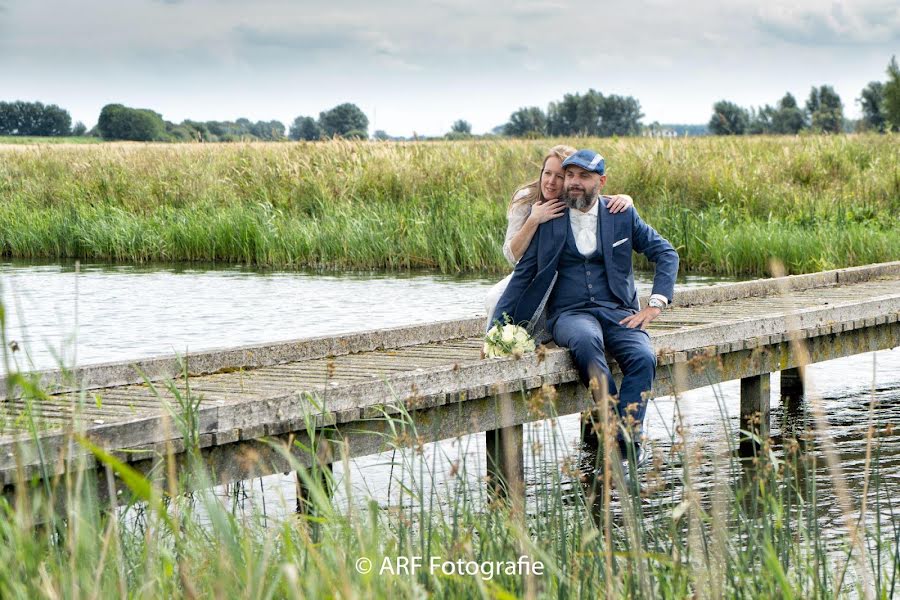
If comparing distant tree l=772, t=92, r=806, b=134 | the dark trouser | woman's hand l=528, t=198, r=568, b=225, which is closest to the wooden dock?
the dark trouser

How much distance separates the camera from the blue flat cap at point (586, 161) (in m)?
5.85

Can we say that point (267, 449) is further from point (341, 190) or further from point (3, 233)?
point (3, 233)

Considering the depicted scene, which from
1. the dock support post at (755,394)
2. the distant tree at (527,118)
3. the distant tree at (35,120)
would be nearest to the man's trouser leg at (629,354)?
the dock support post at (755,394)

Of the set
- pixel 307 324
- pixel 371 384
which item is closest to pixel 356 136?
pixel 307 324

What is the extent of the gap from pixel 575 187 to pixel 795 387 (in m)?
3.29

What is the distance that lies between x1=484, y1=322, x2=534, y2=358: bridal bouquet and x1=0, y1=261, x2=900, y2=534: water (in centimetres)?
49

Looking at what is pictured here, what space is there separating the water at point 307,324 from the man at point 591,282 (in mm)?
371

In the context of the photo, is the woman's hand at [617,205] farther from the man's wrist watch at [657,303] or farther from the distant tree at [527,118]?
the distant tree at [527,118]

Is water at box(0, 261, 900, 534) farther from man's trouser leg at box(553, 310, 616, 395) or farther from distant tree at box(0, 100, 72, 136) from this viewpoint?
distant tree at box(0, 100, 72, 136)

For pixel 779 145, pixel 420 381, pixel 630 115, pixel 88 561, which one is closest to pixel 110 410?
pixel 420 381

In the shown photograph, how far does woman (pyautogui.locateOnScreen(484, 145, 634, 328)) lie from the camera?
19.7 feet

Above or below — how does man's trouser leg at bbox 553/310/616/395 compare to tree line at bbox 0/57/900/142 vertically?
below

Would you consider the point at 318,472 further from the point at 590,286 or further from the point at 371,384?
the point at 590,286

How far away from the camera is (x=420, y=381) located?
17.4 feet
